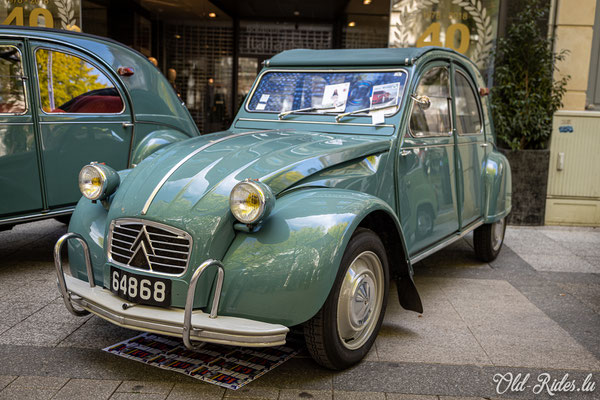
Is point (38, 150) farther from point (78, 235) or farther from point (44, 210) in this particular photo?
point (78, 235)

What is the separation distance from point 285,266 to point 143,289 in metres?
0.74

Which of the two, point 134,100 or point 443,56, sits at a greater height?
point 443,56

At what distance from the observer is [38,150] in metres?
4.93

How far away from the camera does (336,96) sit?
170 inches

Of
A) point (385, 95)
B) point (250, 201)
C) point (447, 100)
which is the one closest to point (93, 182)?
point (250, 201)

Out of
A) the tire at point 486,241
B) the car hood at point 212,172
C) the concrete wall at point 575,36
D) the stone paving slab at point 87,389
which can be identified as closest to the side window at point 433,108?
the car hood at point 212,172

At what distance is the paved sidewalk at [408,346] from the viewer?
296cm

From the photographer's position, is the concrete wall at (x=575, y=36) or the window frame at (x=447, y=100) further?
the concrete wall at (x=575, y=36)

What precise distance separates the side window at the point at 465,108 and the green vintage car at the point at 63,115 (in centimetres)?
271

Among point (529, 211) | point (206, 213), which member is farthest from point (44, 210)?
point (529, 211)

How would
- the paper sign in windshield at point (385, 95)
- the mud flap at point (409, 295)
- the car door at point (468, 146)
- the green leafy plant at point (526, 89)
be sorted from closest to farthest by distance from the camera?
the mud flap at point (409, 295) → the paper sign in windshield at point (385, 95) → the car door at point (468, 146) → the green leafy plant at point (526, 89)

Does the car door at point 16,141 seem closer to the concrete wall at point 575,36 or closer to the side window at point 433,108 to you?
the side window at point 433,108

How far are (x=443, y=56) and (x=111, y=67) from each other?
3.13 metres

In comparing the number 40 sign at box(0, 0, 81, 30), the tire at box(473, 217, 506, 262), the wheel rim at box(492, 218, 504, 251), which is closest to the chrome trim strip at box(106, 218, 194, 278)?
the tire at box(473, 217, 506, 262)
